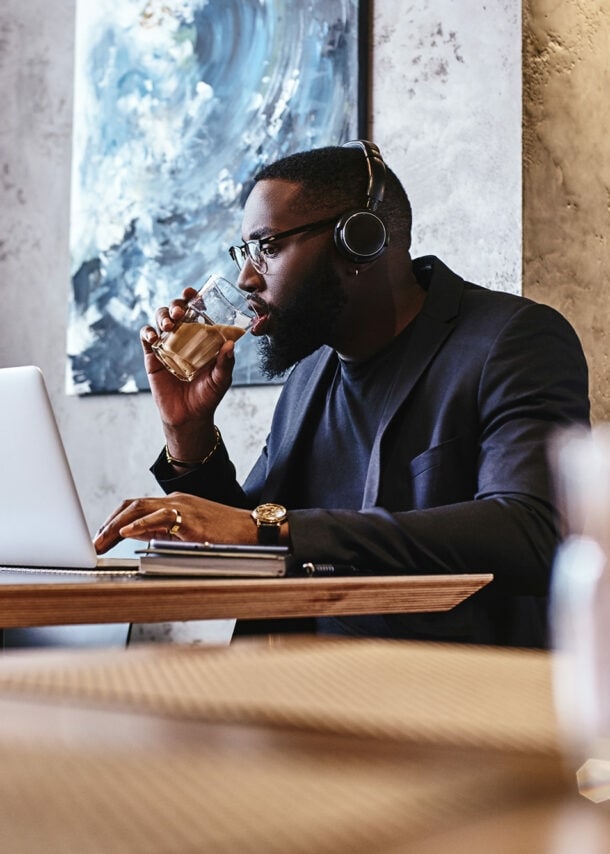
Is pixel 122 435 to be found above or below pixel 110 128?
below

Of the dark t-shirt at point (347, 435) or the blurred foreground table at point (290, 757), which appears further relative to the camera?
the dark t-shirt at point (347, 435)

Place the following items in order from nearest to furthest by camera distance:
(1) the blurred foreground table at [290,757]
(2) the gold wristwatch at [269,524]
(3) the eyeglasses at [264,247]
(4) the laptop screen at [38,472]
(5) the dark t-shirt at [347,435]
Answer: (1) the blurred foreground table at [290,757] < (4) the laptop screen at [38,472] < (2) the gold wristwatch at [269,524] < (5) the dark t-shirt at [347,435] < (3) the eyeglasses at [264,247]

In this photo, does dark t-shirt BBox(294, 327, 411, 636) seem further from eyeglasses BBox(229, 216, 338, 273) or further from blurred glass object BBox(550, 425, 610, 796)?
blurred glass object BBox(550, 425, 610, 796)

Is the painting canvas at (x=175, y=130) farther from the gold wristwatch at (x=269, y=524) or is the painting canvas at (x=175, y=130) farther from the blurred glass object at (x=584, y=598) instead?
the blurred glass object at (x=584, y=598)

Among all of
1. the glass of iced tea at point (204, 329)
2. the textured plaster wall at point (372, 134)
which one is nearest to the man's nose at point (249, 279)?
the glass of iced tea at point (204, 329)

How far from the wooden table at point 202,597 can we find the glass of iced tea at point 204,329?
74cm

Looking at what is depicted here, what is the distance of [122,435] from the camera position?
119 inches

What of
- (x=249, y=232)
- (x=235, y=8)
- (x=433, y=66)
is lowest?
(x=249, y=232)

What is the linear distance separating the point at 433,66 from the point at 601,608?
2.23 metres

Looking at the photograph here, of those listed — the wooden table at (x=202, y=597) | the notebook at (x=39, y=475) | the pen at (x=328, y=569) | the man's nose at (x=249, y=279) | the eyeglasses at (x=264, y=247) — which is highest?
the eyeglasses at (x=264, y=247)

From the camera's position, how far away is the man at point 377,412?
4.01 ft

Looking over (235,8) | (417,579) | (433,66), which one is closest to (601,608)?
(417,579)

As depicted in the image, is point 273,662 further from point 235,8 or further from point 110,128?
point 110,128

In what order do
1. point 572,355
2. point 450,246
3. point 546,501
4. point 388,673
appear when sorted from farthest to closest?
point 450,246
point 572,355
point 546,501
point 388,673
